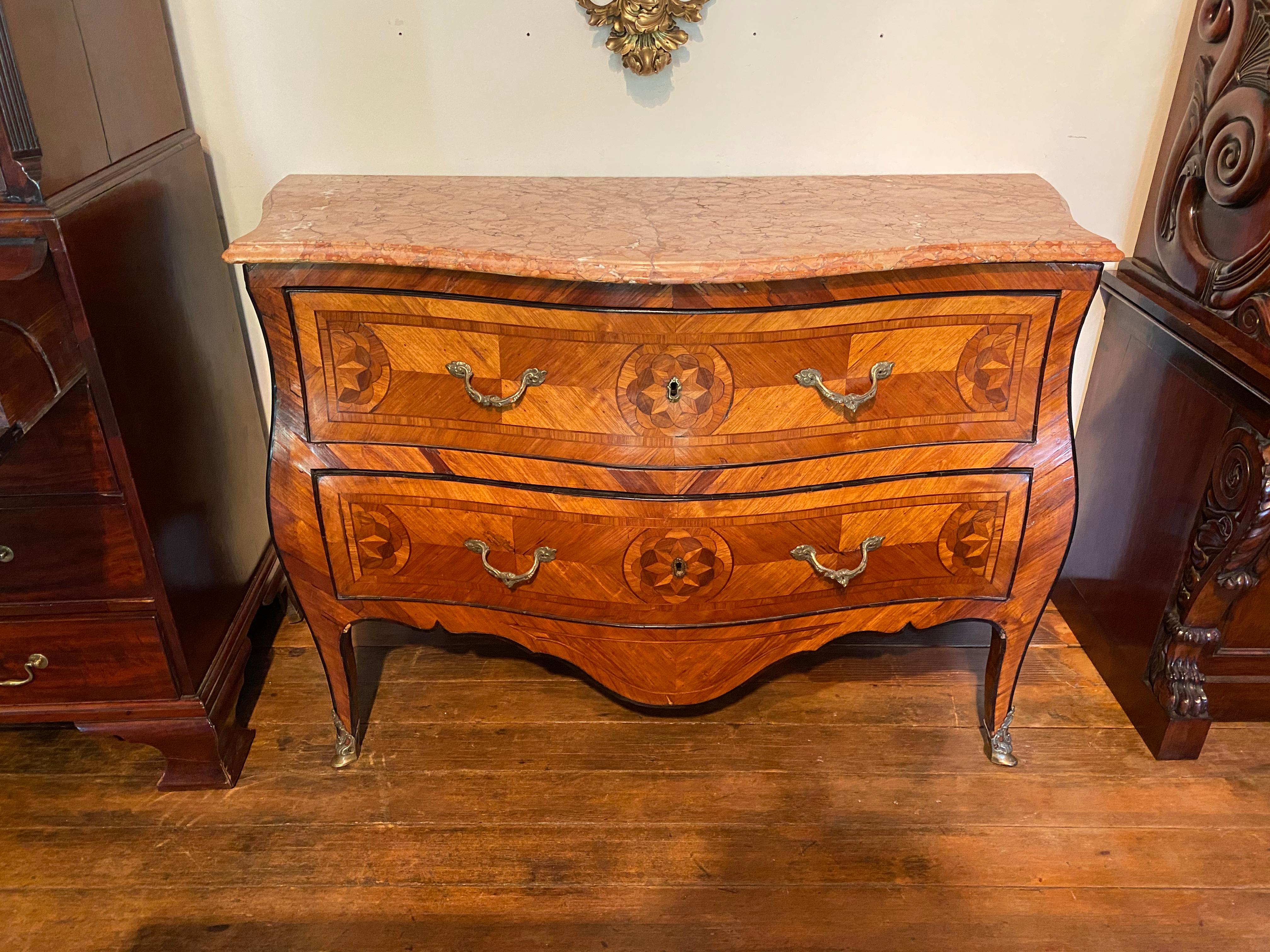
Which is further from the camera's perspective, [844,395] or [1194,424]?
[1194,424]

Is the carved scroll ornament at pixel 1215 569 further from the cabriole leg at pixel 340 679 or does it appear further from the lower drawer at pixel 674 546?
the cabriole leg at pixel 340 679

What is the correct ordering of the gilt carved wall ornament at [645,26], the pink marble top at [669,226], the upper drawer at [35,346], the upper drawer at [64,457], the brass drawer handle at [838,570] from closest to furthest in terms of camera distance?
1. the upper drawer at [35,346]
2. the pink marble top at [669,226]
3. the upper drawer at [64,457]
4. the brass drawer handle at [838,570]
5. the gilt carved wall ornament at [645,26]

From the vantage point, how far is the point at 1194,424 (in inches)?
64.2

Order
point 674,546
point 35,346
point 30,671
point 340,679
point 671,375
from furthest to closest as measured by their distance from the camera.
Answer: point 340,679
point 30,671
point 674,546
point 671,375
point 35,346

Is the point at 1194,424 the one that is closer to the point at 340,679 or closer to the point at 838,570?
the point at 838,570

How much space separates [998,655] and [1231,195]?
2.81 feet

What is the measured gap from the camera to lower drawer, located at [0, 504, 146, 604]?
1423 mm

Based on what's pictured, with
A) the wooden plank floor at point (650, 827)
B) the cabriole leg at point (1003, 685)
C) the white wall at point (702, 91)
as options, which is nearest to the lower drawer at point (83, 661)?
the wooden plank floor at point (650, 827)

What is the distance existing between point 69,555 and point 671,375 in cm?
100

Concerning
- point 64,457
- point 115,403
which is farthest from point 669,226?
point 64,457

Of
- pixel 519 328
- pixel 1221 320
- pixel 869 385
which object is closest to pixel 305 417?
pixel 519 328

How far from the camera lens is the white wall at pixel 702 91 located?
64.5 inches

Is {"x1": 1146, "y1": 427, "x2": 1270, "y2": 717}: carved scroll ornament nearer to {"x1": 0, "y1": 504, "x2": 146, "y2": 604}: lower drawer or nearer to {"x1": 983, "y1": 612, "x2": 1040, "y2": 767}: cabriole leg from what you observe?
{"x1": 983, "y1": 612, "x2": 1040, "y2": 767}: cabriole leg

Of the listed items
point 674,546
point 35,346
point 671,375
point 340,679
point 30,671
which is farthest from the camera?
point 340,679
